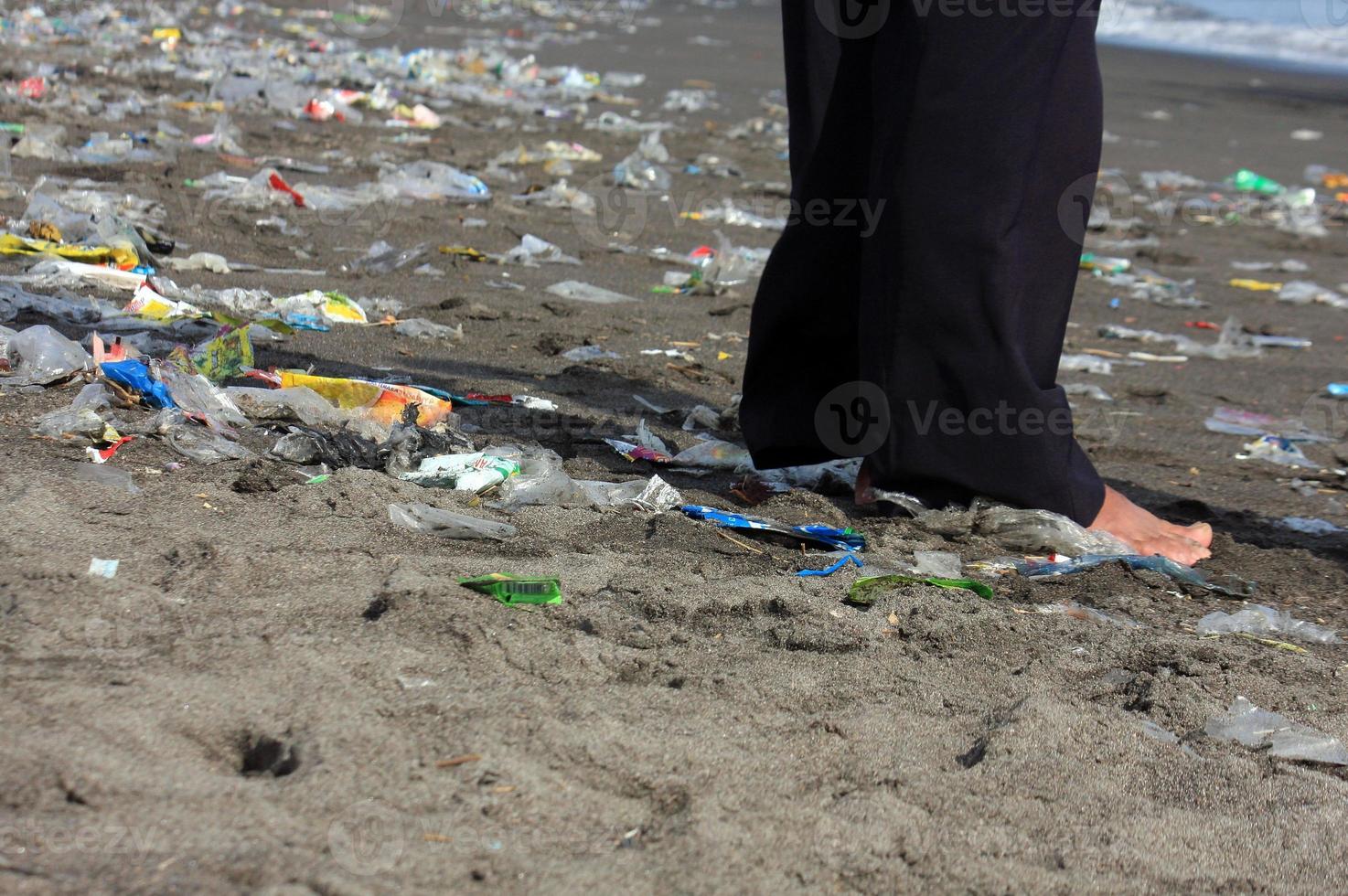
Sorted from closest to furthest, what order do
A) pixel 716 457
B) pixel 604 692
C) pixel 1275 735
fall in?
pixel 604 692
pixel 1275 735
pixel 716 457

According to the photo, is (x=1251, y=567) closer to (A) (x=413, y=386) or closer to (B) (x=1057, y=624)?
(B) (x=1057, y=624)

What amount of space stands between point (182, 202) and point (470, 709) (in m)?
3.85

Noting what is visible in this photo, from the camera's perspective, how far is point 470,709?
1312mm

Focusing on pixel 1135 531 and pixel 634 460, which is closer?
pixel 1135 531

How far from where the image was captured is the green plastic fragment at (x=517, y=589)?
1.60 meters

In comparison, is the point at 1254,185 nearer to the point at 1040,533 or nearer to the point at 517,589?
the point at 1040,533

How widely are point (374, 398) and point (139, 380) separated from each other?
427mm

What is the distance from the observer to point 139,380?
91.5 inches

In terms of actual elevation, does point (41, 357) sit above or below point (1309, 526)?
above

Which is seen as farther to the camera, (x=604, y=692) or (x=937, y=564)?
(x=937, y=564)

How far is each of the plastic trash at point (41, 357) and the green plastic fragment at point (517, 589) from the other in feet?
3.82

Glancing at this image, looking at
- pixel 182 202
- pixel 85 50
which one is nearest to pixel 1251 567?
pixel 182 202

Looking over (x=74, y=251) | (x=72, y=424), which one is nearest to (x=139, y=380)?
(x=72, y=424)

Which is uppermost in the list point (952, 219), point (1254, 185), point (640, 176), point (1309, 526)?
point (952, 219)
